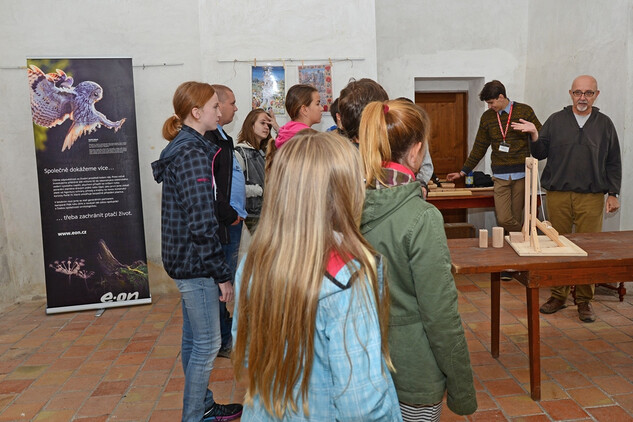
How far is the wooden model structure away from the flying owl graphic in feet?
11.3

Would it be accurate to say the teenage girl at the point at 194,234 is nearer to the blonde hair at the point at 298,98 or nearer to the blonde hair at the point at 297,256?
the blonde hair at the point at 298,98

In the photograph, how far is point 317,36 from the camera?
500cm

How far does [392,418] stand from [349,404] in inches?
7.6

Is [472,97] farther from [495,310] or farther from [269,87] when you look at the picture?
[495,310]

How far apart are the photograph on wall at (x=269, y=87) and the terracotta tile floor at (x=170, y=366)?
201 cm

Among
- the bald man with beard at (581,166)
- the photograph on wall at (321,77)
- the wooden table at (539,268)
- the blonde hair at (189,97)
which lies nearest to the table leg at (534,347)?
the wooden table at (539,268)

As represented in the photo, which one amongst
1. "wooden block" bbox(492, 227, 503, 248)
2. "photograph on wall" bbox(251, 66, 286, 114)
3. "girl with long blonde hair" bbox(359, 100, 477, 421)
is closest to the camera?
"girl with long blonde hair" bbox(359, 100, 477, 421)

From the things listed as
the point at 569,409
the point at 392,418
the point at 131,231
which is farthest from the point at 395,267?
the point at 131,231

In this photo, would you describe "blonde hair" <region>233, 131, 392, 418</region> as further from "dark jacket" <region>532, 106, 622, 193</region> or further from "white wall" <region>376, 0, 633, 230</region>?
"white wall" <region>376, 0, 633, 230</region>

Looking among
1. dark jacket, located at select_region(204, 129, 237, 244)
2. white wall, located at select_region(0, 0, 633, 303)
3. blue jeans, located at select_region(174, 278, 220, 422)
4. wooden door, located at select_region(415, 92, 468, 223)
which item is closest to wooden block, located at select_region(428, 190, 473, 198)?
white wall, located at select_region(0, 0, 633, 303)

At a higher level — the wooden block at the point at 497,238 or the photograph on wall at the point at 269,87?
the photograph on wall at the point at 269,87

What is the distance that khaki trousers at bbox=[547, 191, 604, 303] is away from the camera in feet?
13.9

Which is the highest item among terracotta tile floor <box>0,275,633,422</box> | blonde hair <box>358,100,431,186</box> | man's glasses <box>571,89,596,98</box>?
man's glasses <box>571,89,596,98</box>

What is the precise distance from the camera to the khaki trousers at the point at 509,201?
5113mm
